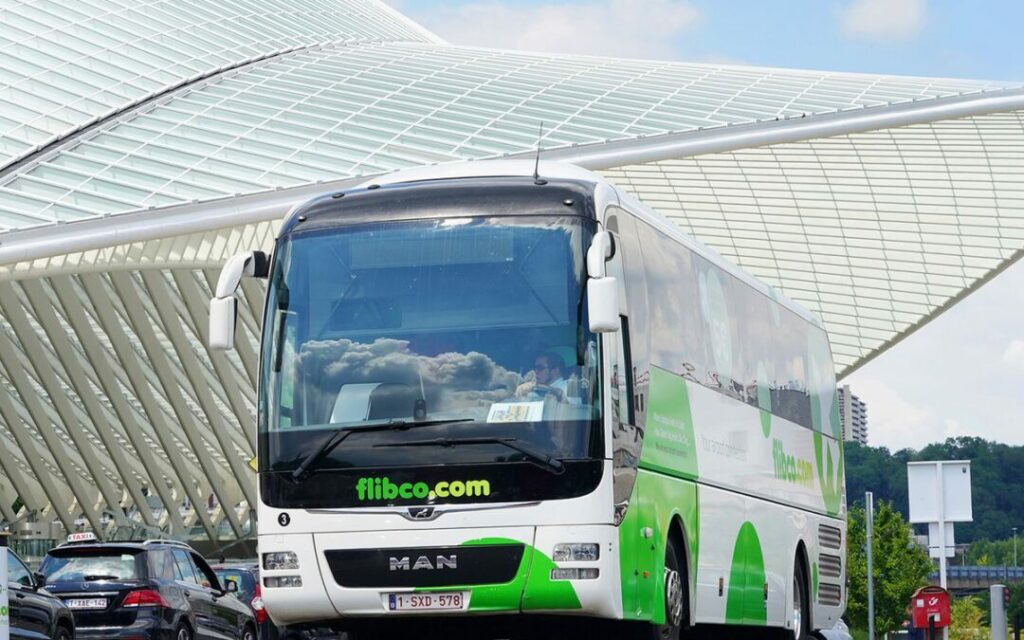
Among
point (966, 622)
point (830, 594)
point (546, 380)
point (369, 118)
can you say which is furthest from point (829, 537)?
point (966, 622)

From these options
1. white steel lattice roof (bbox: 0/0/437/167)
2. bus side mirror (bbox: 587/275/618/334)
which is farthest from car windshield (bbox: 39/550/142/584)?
white steel lattice roof (bbox: 0/0/437/167)

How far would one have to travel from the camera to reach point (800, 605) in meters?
16.8

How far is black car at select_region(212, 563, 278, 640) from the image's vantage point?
20250mm

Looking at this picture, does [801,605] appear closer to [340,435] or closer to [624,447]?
[624,447]

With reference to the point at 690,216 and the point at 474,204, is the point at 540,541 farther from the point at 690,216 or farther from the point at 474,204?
the point at 690,216

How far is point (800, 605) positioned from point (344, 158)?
17096 millimetres

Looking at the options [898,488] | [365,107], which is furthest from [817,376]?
[898,488]

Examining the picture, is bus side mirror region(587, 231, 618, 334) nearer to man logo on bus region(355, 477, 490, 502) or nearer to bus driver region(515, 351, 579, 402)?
bus driver region(515, 351, 579, 402)

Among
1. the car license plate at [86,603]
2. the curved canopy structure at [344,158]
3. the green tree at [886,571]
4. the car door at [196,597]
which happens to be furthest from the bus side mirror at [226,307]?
the green tree at [886,571]

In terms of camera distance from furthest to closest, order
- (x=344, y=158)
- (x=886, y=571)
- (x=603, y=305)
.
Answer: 1. (x=886, y=571)
2. (x=344, y=158)
3. (x=603, y=305)

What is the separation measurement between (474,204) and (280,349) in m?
1.69

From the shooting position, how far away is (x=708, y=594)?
43.3 ft

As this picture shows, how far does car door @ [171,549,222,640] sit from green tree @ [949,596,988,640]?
42458mm

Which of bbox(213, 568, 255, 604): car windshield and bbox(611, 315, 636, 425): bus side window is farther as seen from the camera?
bbox(213, 568, 255, 604): car windshield
